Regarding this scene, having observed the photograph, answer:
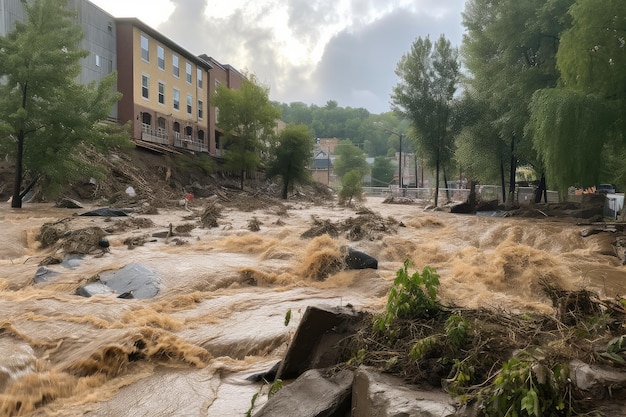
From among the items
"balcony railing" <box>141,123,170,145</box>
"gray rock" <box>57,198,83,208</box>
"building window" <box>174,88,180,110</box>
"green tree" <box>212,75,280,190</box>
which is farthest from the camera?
"green tree" <box>212,75,280,190</box>

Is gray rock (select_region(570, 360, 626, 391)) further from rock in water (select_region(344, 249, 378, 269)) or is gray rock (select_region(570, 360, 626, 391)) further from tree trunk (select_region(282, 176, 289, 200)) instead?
tree trunk (select_region(282, 176, 289, 200))

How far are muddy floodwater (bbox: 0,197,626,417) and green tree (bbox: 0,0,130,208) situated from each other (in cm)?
616

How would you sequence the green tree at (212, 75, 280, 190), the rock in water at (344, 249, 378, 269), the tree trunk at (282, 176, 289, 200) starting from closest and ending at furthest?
the rock in water at (344, 249, 378, 269)
the green tree at (212, 75, 280, 190)
the tree trunk at (282, 176, 289, 200)

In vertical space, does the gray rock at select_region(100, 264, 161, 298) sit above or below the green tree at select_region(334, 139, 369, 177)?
below

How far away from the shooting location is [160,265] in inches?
420

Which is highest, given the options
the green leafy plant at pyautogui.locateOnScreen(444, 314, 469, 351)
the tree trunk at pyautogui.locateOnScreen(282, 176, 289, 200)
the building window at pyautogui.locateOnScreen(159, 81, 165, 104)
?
the building window at pyautogui.locateOnScreen(159, 81, 165, 104)

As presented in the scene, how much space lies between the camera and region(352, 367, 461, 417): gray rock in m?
2.89

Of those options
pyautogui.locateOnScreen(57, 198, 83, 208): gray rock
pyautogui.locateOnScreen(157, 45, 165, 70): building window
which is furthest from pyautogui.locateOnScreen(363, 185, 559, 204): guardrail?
pyautogui.locateOnScreen(57, 198, 83, 208): gray rock

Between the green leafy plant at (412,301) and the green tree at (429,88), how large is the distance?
35.1 m

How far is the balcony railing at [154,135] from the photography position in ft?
126

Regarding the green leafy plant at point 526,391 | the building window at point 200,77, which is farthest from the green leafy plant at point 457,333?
the building window at point 200,77

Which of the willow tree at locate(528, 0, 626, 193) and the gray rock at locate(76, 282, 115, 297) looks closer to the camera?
the gray rock at locate(76, 282, 115, 297)

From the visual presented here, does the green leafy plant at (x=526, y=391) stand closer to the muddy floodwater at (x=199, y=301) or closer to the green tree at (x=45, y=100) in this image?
the muddy floodwater at (x=199, y=301)

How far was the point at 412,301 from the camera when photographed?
13.7 feet
